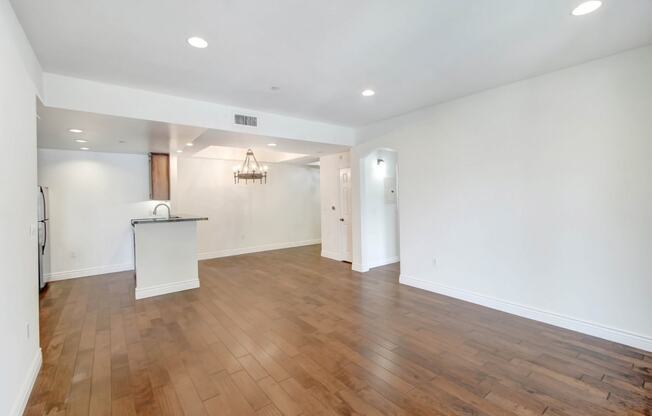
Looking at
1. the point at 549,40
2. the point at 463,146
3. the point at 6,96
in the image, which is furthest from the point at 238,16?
the point at 463,146

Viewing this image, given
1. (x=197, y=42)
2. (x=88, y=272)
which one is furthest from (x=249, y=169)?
(x=197, y=42)

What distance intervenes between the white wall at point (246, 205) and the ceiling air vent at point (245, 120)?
10.5 ft

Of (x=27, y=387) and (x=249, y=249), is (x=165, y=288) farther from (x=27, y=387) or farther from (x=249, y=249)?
(x=249, y=249)

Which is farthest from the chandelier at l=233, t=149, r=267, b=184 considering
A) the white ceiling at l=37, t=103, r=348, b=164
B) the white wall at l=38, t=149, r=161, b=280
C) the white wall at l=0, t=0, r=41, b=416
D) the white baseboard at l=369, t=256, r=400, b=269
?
the white wall at l=0, t=0, r=41, b=416

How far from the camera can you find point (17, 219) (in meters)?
2.09

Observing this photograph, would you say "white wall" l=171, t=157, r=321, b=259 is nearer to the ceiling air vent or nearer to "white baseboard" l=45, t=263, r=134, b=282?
"white baseboard" l=45, t=263, r=134, b=282

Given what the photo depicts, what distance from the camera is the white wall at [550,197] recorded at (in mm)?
2787

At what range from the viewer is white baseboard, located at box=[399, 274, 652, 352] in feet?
9.16

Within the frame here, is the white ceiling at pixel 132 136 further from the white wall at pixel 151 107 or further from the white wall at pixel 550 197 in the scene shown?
the white wall at pixel 550 197

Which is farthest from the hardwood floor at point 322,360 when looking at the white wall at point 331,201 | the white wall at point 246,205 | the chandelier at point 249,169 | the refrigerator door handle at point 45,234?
the chandelier at point 249,169

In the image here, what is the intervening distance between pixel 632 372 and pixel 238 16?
4219mm

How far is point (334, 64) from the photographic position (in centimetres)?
294

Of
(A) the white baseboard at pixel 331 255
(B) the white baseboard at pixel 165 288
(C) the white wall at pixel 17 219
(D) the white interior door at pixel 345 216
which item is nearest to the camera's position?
(C) the white wall at pixel 17 219

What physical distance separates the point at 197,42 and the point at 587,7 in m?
3.02
